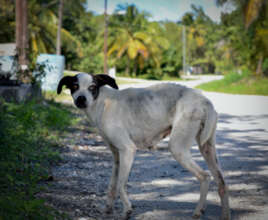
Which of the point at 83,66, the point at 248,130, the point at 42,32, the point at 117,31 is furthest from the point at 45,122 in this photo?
the point at 117,31

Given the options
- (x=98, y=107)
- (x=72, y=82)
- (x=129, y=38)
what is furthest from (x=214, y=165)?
(x=129, y=38)

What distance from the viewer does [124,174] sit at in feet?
14.4

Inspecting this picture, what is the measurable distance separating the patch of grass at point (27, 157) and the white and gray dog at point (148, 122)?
2.92 ft

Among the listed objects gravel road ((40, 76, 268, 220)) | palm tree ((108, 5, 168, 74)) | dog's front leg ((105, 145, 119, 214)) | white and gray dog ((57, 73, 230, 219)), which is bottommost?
gravel road ((40, 76, 268, 220))

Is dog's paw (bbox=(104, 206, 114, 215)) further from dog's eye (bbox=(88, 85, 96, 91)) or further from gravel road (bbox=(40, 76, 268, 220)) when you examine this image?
dog's eye (bbox=(88, 85, 96, 91))

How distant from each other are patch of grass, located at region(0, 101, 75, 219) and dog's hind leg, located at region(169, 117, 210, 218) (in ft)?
4.51

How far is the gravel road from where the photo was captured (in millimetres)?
4590

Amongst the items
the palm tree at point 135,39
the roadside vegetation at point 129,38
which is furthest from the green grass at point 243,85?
the palm tree at point 135,39

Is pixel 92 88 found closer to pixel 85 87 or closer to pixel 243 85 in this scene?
pixel 85 87

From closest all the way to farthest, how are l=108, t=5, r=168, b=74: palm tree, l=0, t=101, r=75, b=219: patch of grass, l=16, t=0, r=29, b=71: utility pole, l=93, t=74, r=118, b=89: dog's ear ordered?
l=0, t=101, r=75, b=219: patch of grass → l=93, t=74, r=118, b=89: dog's ear → l=16, t=0, r=29, b=71: utility pole → l=108, t=5, r=168, b=74: palm tree

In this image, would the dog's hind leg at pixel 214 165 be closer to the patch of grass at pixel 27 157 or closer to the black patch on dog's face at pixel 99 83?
the black patch on dog's face at pixel 99 83

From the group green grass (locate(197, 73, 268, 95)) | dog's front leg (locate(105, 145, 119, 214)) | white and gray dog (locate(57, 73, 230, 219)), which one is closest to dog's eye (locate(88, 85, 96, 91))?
white and gray dog (locate(57, 73, 230, 219))

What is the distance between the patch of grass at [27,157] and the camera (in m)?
3.39

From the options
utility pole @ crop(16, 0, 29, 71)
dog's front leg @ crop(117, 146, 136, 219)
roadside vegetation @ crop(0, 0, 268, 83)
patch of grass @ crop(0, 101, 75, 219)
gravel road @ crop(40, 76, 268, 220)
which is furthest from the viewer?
roadside vegetation @ crop(0, 0, 268, 83)
